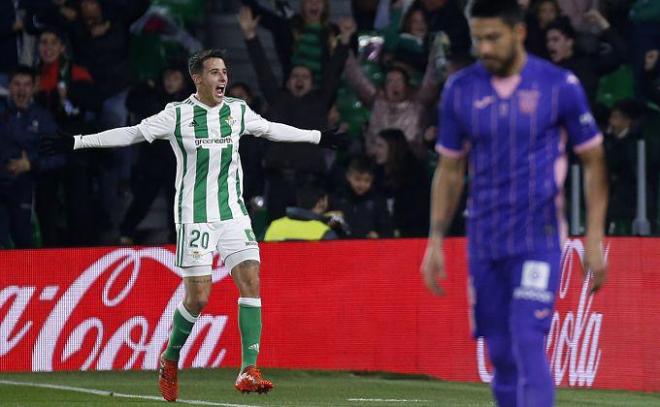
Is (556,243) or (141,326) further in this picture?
(141,326)

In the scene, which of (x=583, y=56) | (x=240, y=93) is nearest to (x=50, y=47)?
(x=240, y=93)

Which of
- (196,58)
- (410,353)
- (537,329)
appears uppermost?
(196,58)

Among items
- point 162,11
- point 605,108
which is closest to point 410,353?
point 605,108

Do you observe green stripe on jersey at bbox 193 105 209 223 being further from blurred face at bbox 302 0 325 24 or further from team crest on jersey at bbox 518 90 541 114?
blurred face at bbox 302 0 325 24

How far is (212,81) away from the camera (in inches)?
454

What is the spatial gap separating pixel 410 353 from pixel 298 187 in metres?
2.73

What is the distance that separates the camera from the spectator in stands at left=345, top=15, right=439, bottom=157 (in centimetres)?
1650

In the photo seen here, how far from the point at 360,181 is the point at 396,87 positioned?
1322mm

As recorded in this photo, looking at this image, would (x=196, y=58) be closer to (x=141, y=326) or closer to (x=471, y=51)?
(x=141, y=326)

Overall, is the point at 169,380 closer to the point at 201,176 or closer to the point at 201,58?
the point at 201,176

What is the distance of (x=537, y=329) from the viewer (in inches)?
280

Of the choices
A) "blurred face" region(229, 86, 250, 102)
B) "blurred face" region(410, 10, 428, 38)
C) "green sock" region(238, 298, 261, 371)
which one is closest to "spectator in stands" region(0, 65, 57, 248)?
"blurred face" region(229, 86, 250, 102)

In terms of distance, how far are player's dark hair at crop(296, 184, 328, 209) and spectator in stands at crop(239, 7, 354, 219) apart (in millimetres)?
266

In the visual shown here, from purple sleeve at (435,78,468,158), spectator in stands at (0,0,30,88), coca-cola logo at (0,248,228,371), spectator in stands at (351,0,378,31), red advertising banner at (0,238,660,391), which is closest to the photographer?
purple sleeve at (435,78,468,158)
